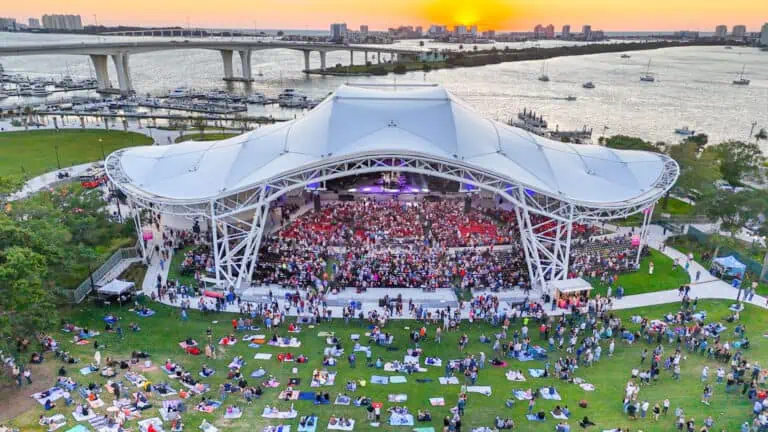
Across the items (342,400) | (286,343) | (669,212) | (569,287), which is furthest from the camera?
(669,212)

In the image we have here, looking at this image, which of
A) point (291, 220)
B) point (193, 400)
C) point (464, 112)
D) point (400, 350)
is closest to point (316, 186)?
point (291, 220)

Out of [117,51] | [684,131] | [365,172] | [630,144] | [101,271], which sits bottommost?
[101,271]

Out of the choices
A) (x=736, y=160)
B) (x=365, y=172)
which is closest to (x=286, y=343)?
(x=365, y=172)

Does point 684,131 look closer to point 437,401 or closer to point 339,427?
point 437,401

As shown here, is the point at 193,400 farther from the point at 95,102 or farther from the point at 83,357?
the point at 95,102

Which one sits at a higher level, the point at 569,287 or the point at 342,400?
the point at 569,287

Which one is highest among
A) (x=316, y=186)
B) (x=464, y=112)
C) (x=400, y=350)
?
(x=464, y=112)
